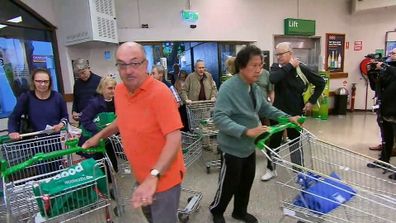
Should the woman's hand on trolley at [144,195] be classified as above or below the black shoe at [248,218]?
above

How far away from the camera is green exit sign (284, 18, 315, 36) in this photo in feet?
22.9

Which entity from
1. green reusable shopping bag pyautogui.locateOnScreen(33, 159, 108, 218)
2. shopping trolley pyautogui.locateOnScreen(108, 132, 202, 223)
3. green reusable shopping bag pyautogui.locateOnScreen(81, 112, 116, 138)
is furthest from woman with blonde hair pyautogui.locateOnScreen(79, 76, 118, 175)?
green reusable shopping bag pyautogui.locateOnScreen(33, 159, 108, 218)

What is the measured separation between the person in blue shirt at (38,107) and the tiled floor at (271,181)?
127 centimetres

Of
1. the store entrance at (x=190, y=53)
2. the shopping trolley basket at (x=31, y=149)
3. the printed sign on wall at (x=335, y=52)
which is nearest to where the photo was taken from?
the shopping trolley basket at (x=31, y=149)

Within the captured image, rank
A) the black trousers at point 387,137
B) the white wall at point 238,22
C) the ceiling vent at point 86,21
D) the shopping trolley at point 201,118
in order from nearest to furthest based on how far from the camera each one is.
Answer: the black trousers at point 387,137 < the shopping trolley at point 201,118 < the ceiling vent at point 86,21 < the white wall at point 238,22

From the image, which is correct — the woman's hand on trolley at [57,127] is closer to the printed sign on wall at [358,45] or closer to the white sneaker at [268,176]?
the white sneaker at [268,176]

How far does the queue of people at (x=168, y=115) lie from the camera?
4.66 feet

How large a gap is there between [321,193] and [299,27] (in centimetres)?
622

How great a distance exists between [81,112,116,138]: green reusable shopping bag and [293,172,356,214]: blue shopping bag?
6.16ft

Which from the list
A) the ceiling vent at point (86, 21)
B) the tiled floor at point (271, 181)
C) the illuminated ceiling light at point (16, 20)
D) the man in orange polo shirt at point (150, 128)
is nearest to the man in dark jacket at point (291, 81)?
the tiled floor at point (271, 181)

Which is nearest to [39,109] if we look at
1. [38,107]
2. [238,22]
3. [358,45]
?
[38,107]

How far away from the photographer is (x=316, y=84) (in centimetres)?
311

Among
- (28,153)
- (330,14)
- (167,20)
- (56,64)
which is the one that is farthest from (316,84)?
(330,14)

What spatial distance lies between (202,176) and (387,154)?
2.44m
